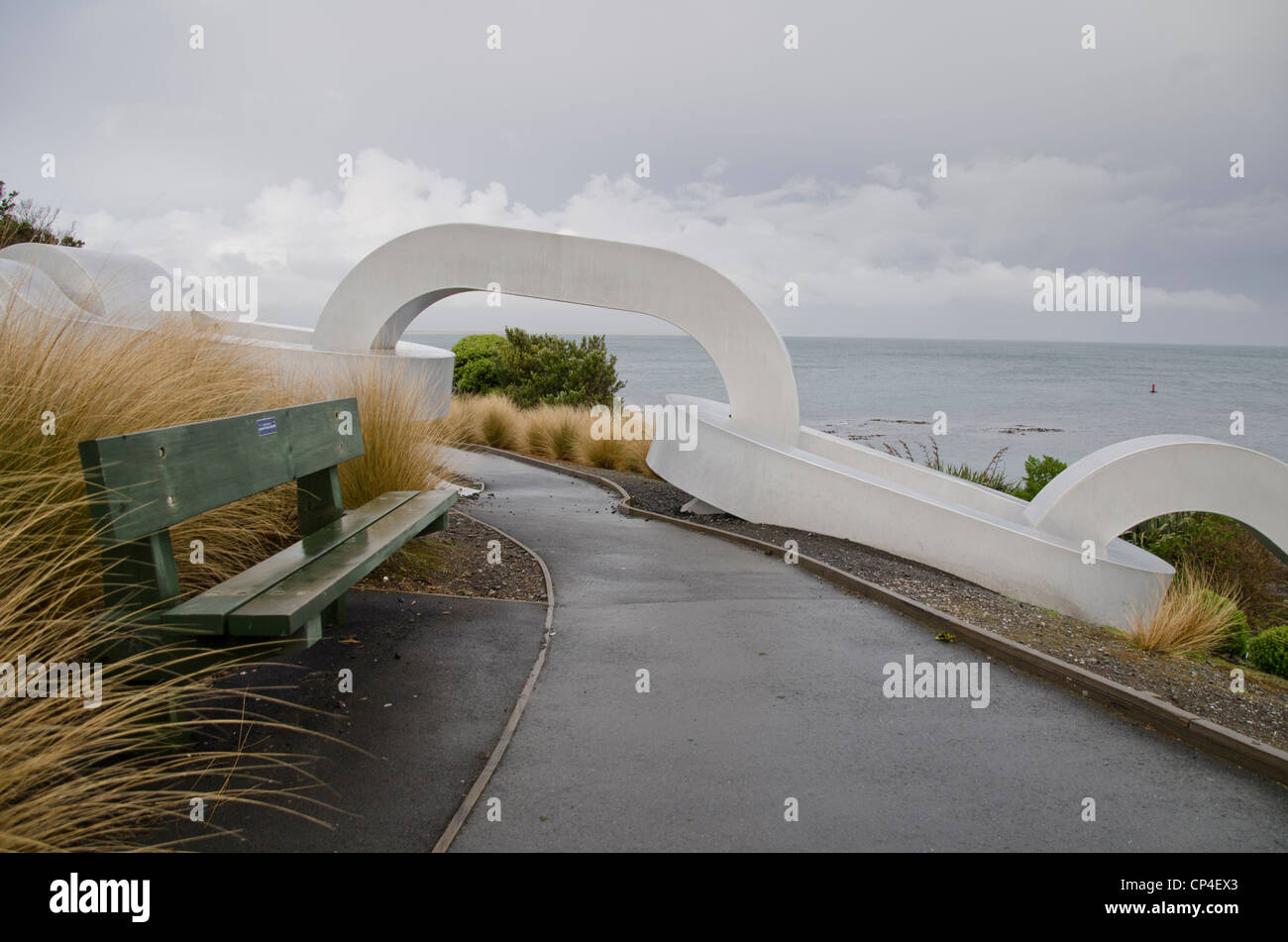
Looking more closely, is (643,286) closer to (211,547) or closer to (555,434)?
(555,434)

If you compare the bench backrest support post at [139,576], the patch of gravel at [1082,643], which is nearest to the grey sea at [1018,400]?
the patch of gravel at [1082,643]

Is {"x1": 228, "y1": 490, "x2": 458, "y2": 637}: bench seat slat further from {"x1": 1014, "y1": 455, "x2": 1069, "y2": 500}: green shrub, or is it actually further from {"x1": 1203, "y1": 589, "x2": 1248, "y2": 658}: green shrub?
{"x1": 1014, "y1": 455, "x2": 1069, "y2": 500}: green shrub

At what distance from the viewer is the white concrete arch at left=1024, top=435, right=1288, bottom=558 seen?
8234mm

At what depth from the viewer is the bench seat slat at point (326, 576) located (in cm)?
288

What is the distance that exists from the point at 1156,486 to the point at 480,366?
63.3 ft

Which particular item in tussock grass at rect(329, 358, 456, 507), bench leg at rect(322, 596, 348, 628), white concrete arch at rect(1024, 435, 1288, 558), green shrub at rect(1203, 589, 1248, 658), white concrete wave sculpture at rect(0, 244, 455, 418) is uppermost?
white concrete wave sculpture at rect(0, 244, 455, 418)

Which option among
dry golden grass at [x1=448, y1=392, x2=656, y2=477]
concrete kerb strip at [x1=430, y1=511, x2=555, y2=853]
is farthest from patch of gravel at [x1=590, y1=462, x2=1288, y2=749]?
dry golden grass at [x1=448, y1=392, x2=656, y2=477]

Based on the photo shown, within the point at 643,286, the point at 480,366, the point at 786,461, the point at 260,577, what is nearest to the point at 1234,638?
the point at 786,461

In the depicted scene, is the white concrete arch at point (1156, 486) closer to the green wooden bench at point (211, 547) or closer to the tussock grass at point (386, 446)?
the tussock grass at point (386, 446)

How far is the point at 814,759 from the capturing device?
11.1ft

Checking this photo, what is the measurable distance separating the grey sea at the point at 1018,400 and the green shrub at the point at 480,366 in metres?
9.66

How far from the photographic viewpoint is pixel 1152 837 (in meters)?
2.88

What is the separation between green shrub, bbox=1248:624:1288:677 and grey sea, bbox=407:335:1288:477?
1874 cm
